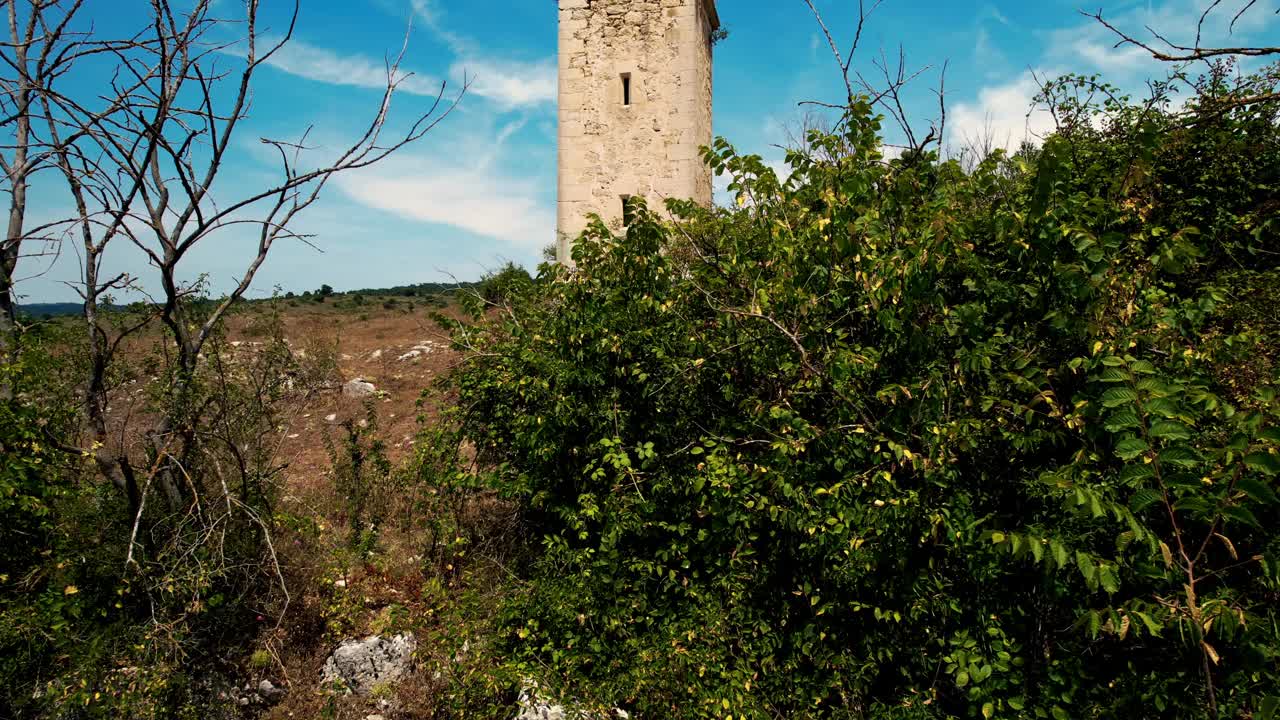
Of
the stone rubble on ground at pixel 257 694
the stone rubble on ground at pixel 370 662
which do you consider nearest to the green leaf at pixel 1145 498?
the stone rubble on ground at pixel 370 662

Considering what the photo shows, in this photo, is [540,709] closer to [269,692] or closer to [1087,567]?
[269,692]

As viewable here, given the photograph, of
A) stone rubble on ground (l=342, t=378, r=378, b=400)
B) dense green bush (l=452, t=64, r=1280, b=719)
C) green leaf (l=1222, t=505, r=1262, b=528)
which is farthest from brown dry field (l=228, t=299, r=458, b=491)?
green leaf (l=1222, t=505, r=1262, b=528)

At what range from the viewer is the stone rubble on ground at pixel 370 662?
14.0ft

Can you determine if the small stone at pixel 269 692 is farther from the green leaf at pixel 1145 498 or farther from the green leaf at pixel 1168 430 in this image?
the green leaf at pixel 1168 430

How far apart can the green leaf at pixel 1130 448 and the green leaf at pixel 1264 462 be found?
25cm

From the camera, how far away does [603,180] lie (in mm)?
9219

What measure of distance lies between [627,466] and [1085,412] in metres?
2.28

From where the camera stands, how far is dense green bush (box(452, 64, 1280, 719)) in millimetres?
2424

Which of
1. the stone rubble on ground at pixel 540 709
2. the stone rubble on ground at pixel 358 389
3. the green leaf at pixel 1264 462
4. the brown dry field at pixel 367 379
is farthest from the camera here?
the stone rubble on ground at pixel 358 389

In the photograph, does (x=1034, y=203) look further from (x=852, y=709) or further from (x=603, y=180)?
(x=603, y=180)

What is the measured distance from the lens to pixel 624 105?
9133mm

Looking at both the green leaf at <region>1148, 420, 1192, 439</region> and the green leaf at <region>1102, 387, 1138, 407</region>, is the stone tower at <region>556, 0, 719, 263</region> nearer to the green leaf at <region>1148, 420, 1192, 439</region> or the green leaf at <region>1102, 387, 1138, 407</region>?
the green leaf at <region>1102, 387, 1138, 407</region>

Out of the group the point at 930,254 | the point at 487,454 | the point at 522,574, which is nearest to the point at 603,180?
the point at 487,454

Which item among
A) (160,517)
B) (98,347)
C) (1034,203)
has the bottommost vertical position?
(160,517)
